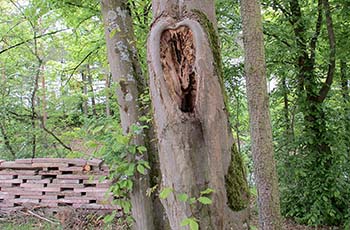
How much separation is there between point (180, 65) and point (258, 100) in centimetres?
157

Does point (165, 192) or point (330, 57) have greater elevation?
point (330, 57)

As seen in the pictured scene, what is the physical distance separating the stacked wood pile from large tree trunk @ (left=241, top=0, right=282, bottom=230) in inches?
102

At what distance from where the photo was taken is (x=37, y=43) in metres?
7.17

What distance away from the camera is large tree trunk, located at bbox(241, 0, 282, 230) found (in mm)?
2768

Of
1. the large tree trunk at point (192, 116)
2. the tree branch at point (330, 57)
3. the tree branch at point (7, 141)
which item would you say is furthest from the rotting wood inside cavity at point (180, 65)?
the tree branch at point (7, 141)

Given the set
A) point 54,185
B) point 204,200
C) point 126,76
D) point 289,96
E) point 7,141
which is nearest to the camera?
point 204,200

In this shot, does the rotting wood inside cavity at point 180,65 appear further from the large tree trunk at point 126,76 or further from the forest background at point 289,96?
the forest background at point 289,96

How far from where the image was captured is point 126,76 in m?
3.07

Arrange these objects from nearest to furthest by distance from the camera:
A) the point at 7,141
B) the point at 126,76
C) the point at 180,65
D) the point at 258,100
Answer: the point at 180,65, the point at 258,100, the point at 126,76, the point at 7,141

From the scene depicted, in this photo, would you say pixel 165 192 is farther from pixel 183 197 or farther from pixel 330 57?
pixel 330 57

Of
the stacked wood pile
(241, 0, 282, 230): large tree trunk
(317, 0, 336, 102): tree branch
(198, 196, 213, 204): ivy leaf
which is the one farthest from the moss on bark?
(317, 0, 336, 102): tree branch

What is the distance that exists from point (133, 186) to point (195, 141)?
5.97 feet

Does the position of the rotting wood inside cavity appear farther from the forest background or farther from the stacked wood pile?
the stacked wood pile

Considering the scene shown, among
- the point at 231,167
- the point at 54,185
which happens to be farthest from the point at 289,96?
the point at 231,167
